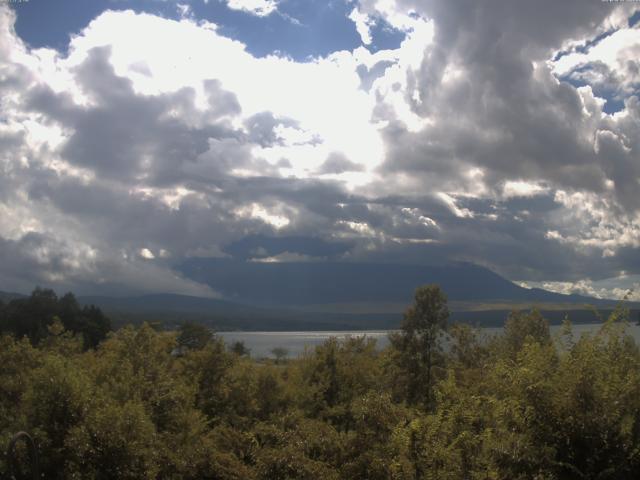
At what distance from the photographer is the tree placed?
133 feet

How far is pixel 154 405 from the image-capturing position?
2748cm

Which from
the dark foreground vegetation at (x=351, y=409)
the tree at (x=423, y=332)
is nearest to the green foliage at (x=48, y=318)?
the dark foreground vegetation at (x=351, y=409)

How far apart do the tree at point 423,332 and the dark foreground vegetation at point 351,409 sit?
0.09m

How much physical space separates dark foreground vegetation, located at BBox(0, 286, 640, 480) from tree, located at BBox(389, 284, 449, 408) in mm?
94

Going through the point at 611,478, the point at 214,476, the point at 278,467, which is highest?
the point at 611,478

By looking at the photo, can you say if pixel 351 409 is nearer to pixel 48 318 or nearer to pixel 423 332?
pixel 423 332

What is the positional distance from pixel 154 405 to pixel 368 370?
1407 centimetres

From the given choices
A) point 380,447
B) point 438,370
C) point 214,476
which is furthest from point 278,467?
point 438,370

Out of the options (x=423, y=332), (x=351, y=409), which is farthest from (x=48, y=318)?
(x=351, y=409)

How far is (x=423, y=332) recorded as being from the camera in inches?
1615

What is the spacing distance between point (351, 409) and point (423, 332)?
1567cm

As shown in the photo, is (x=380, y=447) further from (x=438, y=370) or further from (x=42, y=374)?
(x=438, y=370)

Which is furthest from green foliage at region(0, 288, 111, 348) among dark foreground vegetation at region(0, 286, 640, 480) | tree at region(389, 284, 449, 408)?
tree at region(389, 284, 449, 408)

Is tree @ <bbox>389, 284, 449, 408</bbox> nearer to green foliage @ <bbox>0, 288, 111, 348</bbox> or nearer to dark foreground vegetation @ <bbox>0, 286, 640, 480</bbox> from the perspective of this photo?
dark foreground vegetation @ <bbox>0, 286, 640, 480</bbox>
